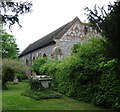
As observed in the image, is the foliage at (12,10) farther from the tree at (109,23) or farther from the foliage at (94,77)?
the foliage at (94,77)

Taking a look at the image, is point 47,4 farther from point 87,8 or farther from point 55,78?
point 55,78

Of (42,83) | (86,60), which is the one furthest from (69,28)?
(86,60)

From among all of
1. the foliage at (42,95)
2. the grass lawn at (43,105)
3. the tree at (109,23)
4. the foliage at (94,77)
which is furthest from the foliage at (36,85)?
the tree at (109,23)

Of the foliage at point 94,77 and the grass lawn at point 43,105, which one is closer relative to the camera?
the foliage at point 94,77

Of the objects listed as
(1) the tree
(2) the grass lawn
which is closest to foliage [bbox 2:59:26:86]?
(2) the grass lawn

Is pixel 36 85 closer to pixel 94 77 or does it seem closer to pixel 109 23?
pixel 94 77

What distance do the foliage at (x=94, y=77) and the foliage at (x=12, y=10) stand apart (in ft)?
9.85

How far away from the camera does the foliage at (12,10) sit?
5031 mm

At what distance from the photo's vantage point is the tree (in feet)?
11.1

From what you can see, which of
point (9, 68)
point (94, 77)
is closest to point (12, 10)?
point (94, 77)

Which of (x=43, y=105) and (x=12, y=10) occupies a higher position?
(x=12, y=10)

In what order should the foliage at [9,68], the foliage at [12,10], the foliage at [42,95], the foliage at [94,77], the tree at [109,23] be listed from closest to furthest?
the tree at [109,23] < the foliage at [12,10] < the foliage at [94,77] < the foliage at [42,95] < the foliage at [9,68]

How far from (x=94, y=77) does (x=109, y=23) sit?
4.30 metres

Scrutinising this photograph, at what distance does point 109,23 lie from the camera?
3580 millimetres
